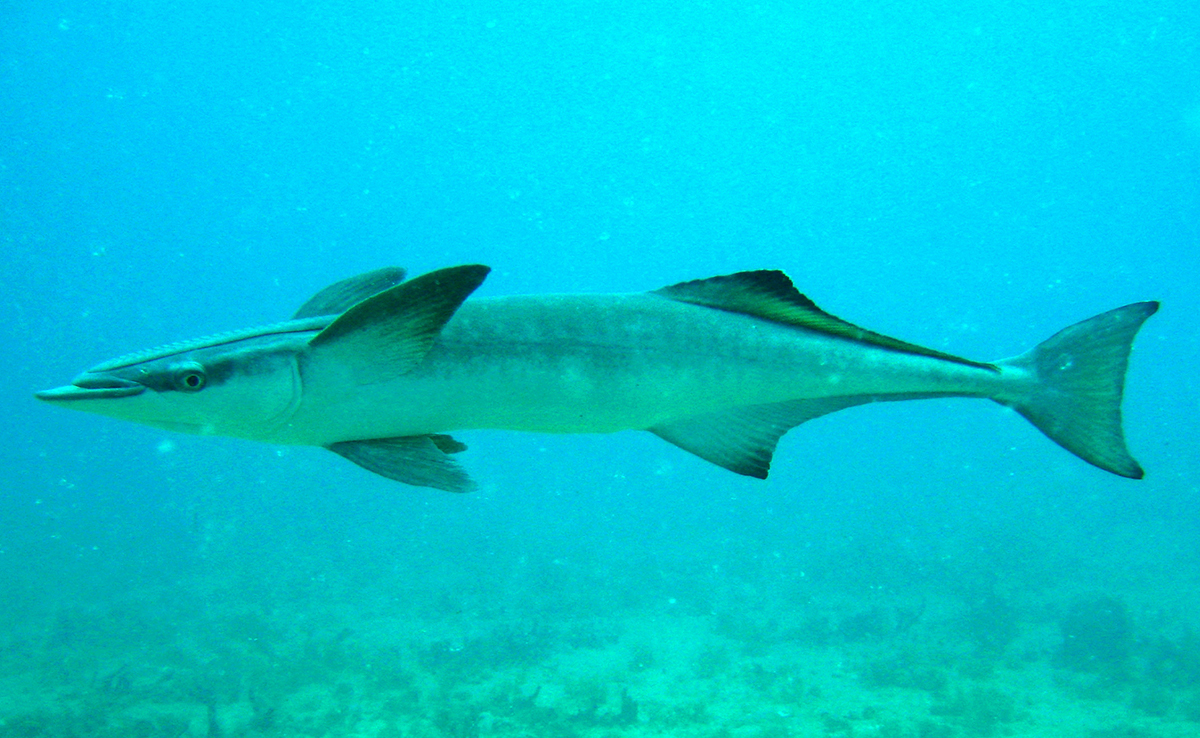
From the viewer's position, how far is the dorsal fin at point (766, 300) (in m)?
2.47

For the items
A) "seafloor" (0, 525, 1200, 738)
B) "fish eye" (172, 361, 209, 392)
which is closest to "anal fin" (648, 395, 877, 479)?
"fish eye" (172, 361, 209, 392)

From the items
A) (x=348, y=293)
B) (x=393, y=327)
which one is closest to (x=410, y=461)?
(x=393, y=327)

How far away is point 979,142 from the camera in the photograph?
134 m

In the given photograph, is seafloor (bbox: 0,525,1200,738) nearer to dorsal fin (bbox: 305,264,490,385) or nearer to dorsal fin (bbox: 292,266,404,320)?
dorsal fin (bbox: 292,266,404,320)

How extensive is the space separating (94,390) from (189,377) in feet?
0.78

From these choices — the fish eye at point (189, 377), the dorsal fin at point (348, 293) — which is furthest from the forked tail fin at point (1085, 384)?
the fish eye at point (189, 377)

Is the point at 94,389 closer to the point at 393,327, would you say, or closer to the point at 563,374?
the point at 393,327

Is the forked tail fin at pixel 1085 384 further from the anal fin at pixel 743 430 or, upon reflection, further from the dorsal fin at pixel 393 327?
the dorsal fin at pixel 393 327

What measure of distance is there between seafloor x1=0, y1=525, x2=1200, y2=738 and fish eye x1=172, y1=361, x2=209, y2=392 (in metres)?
7.95

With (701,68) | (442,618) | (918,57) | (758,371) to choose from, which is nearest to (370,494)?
(442,618)

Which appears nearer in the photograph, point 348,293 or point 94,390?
point 94,390

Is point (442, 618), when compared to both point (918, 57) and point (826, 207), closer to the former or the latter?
point (918, 57)

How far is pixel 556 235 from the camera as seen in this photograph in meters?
150

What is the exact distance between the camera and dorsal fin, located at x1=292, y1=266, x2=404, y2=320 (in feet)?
8.10
